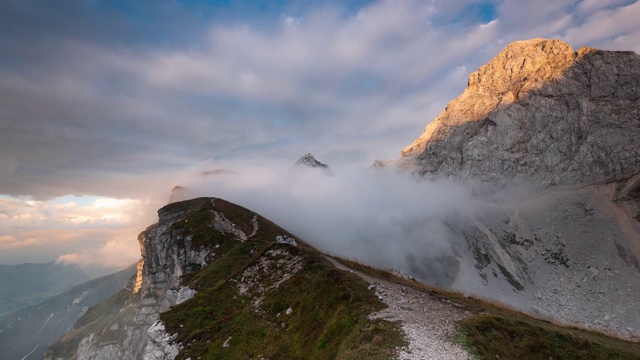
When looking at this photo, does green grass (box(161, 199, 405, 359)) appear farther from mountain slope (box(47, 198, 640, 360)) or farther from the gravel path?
the gravel path

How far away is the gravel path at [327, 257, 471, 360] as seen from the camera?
71.0 ft

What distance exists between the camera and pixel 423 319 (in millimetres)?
26672

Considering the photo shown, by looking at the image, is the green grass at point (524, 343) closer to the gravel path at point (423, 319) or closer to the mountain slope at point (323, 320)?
the mountain slope at point (323, 320)

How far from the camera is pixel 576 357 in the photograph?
23.4 meters

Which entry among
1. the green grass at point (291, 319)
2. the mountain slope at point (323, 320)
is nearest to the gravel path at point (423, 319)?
the mountain slope at point (323, 320)

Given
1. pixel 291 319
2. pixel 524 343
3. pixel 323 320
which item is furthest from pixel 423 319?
pixel 291 319

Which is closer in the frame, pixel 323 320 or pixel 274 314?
pixel 323 320

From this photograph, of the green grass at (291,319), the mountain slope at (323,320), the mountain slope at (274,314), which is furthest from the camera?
the mountain slope at (274,314)

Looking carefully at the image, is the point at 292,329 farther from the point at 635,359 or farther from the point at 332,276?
the point at 635,359

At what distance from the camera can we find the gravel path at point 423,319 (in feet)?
71.0

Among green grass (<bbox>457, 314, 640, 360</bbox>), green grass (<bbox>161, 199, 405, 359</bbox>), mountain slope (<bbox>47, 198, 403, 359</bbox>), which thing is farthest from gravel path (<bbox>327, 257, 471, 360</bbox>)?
green grass (<bbox>457, 314, 640, 360</bbox>)

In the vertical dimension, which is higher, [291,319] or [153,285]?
[153,285]

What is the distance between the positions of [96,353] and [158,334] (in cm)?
→ 10965

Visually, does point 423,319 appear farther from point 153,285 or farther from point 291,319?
point 153,285
